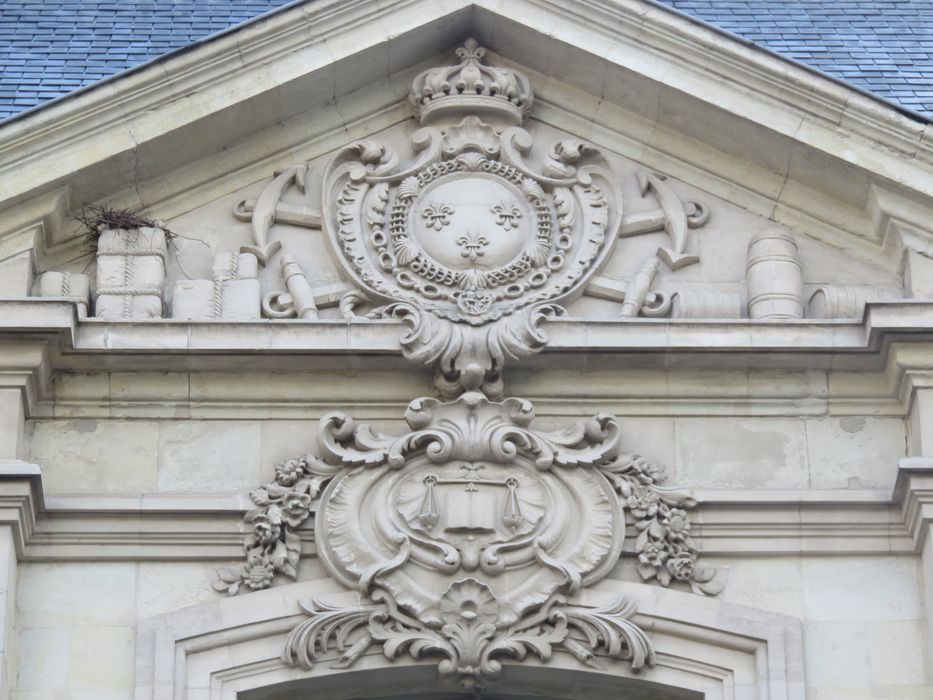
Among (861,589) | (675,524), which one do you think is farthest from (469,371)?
(861,589)

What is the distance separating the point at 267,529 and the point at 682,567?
216cm

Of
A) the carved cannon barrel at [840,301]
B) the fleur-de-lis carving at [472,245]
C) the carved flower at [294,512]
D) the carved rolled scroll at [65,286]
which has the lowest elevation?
the carved flower at [294,512]

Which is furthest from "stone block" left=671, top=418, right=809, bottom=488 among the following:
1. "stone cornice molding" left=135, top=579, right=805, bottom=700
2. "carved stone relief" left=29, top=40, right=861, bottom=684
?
"stone cornice molding" left=135, top=579, right=805, bottom=700

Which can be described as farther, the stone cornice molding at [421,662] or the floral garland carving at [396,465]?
the floral garland carving at [396,465]

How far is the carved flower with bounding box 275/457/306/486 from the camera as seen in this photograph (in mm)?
13867

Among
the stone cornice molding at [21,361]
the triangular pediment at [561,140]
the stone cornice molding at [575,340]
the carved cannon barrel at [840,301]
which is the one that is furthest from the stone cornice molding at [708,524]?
the triangular pediment at [561,140]

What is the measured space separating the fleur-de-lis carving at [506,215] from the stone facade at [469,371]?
0.07 feet

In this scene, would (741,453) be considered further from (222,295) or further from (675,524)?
(222,295)

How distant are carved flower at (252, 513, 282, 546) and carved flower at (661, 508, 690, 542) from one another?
2012 millimetres

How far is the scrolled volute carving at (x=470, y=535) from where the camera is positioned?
13.5 m

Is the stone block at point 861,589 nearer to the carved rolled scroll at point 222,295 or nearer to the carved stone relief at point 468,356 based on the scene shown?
the carved stone relief at point 468,356

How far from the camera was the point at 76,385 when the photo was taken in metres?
14.1

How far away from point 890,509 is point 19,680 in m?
4.60

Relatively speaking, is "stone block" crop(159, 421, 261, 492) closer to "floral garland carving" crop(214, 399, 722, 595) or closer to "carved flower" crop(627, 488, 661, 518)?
"floral garland carving" crop(214, 399, 722, 595)
